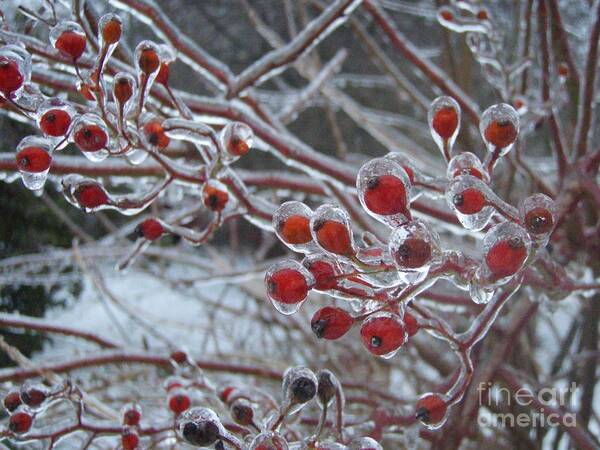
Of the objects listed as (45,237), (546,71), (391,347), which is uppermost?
(546,71)

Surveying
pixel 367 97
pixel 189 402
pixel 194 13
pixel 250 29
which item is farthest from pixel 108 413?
pixel 367 97

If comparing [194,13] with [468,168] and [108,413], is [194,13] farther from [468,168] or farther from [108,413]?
[468,168]

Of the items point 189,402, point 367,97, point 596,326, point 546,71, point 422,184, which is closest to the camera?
point 422,184

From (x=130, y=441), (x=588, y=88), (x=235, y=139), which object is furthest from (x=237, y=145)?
(x=588, y=88)

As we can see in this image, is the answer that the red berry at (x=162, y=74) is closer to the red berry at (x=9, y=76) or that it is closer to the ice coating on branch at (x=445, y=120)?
the red berry at (x=9, y=76)

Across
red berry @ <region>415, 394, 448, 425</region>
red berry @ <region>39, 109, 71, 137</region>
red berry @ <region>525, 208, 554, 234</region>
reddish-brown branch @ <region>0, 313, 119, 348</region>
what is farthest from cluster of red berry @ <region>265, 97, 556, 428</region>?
reddish-brown branch @ <region>0, 313, 119, 348</region>

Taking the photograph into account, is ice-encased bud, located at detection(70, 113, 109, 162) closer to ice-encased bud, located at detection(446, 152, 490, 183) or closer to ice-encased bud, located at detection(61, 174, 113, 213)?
ice-encased bud, located at detection(61, 174, 113, 213)

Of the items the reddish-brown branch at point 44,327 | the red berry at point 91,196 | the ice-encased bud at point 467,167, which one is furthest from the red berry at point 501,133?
the reddish-brown branch at point 44,327
